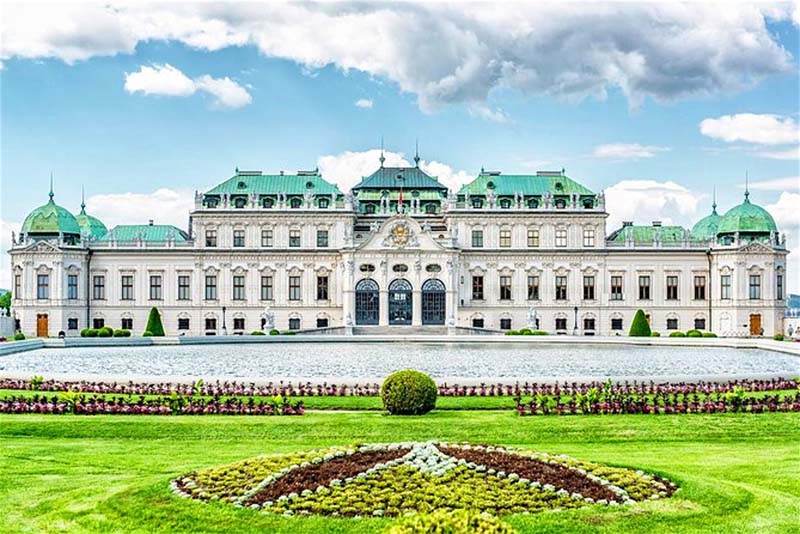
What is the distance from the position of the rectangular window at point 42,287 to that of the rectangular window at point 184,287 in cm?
1012

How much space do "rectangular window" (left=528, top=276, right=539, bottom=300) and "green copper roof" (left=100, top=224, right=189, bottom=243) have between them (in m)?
28.8

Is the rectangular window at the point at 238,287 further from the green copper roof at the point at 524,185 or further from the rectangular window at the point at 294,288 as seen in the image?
the green copper roof at the point at 524,185

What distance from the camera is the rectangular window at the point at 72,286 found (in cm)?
7794

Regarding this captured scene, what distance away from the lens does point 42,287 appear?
77062mm

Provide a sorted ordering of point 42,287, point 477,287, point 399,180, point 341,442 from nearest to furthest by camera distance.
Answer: point 341,442 < point 42,287 < point 477,287 < point 399,180

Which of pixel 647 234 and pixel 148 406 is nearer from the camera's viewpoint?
pixel 148 406

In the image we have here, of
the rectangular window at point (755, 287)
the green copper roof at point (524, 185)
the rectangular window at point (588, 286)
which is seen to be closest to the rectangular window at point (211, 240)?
the green copper roof at point (524, 185)

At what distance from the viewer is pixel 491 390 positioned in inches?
1096

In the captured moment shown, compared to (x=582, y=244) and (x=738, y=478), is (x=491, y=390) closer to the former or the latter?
(x=738, y=478)

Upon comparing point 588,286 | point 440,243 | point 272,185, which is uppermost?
point 272,185

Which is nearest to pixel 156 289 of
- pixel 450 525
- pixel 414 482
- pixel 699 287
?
pixel 699 287

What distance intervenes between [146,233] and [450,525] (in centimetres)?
7818

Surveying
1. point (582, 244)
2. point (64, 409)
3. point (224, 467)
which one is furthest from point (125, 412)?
point (582, 244)

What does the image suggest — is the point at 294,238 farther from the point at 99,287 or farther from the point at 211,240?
the point at 99,287
